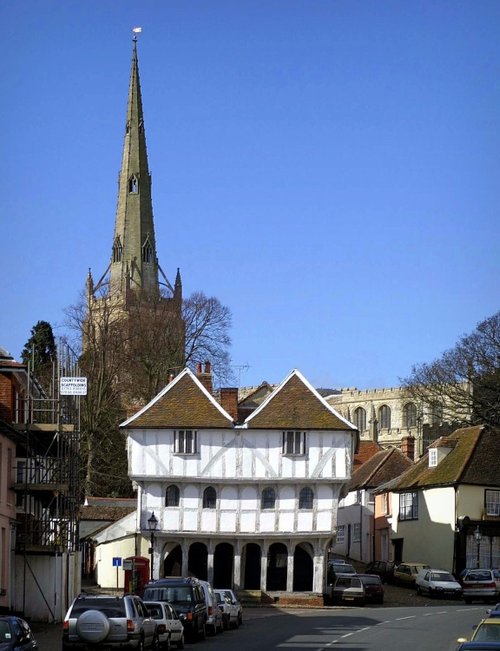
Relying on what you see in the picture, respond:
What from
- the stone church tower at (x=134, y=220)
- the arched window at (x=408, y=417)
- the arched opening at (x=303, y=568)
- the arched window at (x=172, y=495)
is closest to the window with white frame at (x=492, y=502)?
the arched opening at (x=303, y=568)

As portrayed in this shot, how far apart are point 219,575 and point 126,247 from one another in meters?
75.1

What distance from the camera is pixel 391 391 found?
167m

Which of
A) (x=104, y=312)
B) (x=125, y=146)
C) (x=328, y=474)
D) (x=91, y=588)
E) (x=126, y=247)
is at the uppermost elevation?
(x=125, y=146)

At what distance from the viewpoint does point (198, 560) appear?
61344 mm

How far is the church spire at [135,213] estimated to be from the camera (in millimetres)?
132875

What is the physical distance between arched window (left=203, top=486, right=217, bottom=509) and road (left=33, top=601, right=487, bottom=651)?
6.70m

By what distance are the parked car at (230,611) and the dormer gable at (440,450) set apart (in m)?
31.7

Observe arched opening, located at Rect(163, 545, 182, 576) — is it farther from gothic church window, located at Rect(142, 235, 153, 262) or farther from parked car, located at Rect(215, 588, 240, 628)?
gothic church window, located at Rect(142, 235, 153, 262)

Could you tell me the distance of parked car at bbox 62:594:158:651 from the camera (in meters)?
29.1

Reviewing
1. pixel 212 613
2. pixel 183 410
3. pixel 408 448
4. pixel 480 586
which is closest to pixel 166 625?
pixel 212 613

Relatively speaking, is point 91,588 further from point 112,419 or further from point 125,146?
point 125,146

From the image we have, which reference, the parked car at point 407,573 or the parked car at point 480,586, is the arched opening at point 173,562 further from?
the parked car at point 480,586

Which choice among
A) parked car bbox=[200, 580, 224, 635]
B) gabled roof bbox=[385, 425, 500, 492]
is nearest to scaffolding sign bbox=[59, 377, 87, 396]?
parked car bbox=[200, 580, 224, 635]

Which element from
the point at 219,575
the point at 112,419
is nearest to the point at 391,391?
the point at 112,419
